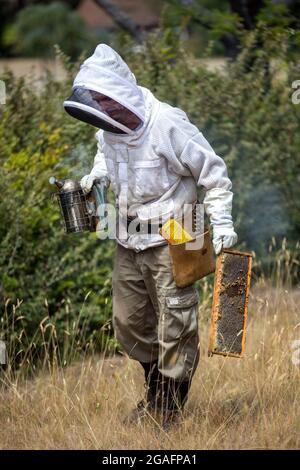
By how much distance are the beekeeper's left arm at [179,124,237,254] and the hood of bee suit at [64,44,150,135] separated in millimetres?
266

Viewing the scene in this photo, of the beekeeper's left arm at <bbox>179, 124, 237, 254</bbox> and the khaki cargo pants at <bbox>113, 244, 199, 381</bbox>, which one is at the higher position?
the beekeeper's left arm at <bbox>179, 124, 237, 254</bbox>

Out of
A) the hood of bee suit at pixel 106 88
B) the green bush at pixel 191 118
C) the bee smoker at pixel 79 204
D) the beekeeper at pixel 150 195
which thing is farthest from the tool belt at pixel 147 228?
the green bush at pixel 191 118

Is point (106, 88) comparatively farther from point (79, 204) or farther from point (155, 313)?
point (155, 313)

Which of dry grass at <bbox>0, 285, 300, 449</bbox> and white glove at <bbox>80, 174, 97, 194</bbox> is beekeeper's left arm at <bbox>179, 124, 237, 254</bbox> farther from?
dry grass at <bbox>0, 285, 300, 449</bbox>

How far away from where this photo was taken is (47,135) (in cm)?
664

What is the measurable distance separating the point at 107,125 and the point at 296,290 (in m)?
3.23

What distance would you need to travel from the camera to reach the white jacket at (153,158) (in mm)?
3977

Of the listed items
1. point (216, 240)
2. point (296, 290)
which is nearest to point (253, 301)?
point (296, 290)

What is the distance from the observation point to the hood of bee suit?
393 cm

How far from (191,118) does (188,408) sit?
2909 mm

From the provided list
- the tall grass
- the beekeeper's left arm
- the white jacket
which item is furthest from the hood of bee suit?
the tall grass

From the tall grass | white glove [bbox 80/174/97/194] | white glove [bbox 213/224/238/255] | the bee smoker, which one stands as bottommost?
the tall grass
